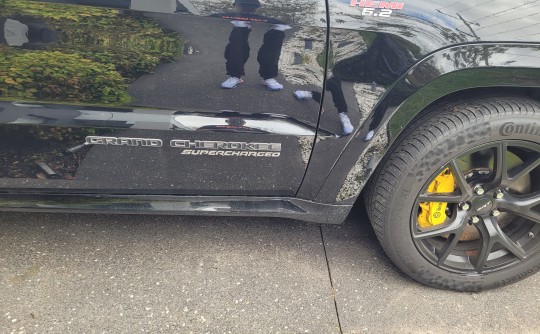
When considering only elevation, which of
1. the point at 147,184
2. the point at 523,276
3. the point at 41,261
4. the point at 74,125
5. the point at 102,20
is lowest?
the point at 41,261

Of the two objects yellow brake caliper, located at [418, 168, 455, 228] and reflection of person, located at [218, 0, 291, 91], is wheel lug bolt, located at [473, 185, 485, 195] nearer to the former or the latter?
yellow brake caliper, located at [418, 168, 455, 228]

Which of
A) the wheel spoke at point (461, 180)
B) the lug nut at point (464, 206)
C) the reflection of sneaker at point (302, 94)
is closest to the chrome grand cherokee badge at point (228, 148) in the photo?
the reflection of sneaker at point (302, 94)

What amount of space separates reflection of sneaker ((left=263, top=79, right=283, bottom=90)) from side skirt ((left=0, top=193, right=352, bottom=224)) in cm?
53

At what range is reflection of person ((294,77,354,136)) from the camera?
1.73 meters

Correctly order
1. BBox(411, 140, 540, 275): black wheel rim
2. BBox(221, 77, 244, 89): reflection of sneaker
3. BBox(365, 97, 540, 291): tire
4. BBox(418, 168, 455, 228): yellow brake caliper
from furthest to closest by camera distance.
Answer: BBox(418, 168, 455, 228): yellow brake caliper, BBox(411, 140, 540, 275): black wheel rim, BBox(365, 97, 540, 291): tire, BBox(221, 77, 244, 89): reflection of sneaker

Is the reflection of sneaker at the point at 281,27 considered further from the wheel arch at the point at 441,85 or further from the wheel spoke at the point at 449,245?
the wheel spoke at the point at 449,245

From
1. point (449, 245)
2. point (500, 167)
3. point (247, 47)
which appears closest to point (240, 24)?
point (247, 47)

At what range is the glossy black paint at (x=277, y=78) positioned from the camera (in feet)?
5.33

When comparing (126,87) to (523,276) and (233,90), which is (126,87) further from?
(523,276)

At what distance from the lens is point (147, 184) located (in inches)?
76.8

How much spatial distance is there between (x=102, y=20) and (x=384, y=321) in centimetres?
167

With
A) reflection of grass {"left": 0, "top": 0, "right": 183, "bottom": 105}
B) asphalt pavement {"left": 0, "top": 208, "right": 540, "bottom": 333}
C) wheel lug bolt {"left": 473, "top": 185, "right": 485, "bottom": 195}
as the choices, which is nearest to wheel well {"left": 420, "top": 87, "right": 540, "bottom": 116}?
wheel lug bolt {"left": 473, "top": 185, "right": 485, "bottom": 195}

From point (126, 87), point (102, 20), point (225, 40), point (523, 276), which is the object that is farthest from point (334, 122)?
point (523, 276)

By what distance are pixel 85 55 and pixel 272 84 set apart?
2.23 feet
